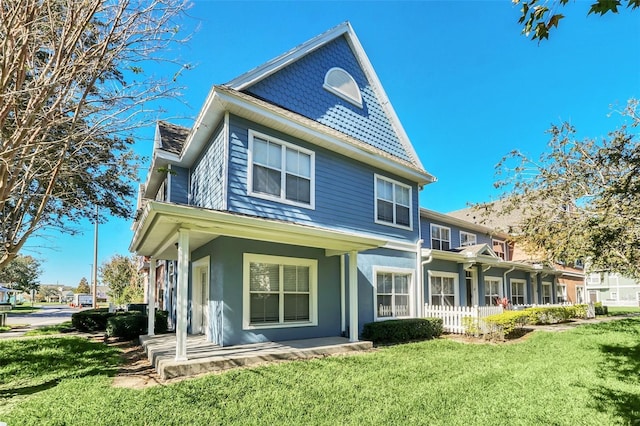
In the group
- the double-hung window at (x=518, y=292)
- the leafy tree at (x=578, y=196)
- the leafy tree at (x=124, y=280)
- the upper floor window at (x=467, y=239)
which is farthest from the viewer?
the leafy tree at (x=124, y=280)

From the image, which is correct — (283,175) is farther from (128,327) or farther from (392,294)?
(128,327)

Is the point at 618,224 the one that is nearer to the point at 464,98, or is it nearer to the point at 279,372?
the point at 279,372

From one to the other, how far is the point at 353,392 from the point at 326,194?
19.9 ft

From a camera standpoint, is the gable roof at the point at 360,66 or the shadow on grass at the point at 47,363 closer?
the shadow on grass at the point at 47,363

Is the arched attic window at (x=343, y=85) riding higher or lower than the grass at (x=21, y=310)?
higher

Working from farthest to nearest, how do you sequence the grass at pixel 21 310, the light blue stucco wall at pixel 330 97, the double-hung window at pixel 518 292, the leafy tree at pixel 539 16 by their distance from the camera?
the grass at pixel 21 310 → the double-hung window at pixel 518 292 → the light blue stucco wall at pixel 330 97 → the leafy tree at pixel 539 16

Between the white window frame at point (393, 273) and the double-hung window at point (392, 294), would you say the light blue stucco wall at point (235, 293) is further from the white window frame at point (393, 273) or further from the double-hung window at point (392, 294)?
the double-hung window at point (392, 294)

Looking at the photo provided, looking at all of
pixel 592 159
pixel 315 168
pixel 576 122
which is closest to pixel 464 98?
pixel 576 122

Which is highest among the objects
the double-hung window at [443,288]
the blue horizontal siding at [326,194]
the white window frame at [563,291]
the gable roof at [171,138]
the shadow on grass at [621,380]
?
the gable roof at [171,138]

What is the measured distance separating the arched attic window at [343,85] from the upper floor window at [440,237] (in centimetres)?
934

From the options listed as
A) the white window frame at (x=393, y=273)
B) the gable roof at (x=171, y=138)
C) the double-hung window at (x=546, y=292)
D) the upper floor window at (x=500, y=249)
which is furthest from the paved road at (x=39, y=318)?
the double-hung window at (x=546, y=292)

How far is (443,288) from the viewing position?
15.8 meters

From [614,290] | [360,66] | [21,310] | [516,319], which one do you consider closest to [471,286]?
[516,319]

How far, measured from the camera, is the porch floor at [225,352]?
6672 mm
